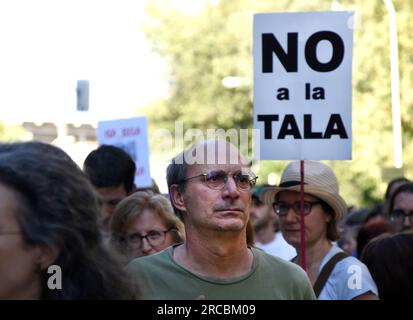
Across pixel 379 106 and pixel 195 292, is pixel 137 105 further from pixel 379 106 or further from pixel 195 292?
pixel 195 292

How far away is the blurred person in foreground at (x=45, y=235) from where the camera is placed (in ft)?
10.1

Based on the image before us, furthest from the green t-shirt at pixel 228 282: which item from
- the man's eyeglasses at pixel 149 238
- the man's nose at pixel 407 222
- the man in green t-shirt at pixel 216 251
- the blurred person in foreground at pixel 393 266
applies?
the man's nose at pixel 407 222

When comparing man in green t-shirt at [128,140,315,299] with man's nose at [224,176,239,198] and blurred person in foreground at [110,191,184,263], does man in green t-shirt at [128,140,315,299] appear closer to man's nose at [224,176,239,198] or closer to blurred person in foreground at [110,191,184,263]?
man's nose at [224,176,239,198]

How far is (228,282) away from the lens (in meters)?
4.44

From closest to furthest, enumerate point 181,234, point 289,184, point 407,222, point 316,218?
1. point 181,234
2. point 316,218
3. point 289,184
4. point 407,222

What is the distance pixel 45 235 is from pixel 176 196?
181 cm

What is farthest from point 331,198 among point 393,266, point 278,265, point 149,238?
point 278,265

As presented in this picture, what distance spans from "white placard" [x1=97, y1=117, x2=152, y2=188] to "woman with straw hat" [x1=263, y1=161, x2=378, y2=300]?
11.9 ft

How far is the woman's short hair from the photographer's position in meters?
5.98

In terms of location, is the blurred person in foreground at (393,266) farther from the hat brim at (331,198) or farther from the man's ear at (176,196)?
the man's ear at (176,196)

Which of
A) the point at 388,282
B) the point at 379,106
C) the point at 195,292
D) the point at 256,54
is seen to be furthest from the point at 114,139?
the point at 379,106

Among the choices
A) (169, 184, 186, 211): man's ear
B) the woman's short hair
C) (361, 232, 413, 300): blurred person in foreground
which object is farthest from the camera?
the woman's short hair

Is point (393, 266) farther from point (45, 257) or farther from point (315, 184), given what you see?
point (45, 257)

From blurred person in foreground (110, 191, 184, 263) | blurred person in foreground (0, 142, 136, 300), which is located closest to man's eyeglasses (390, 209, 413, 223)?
blurred person in foreground (110, 191, 184, 263)
